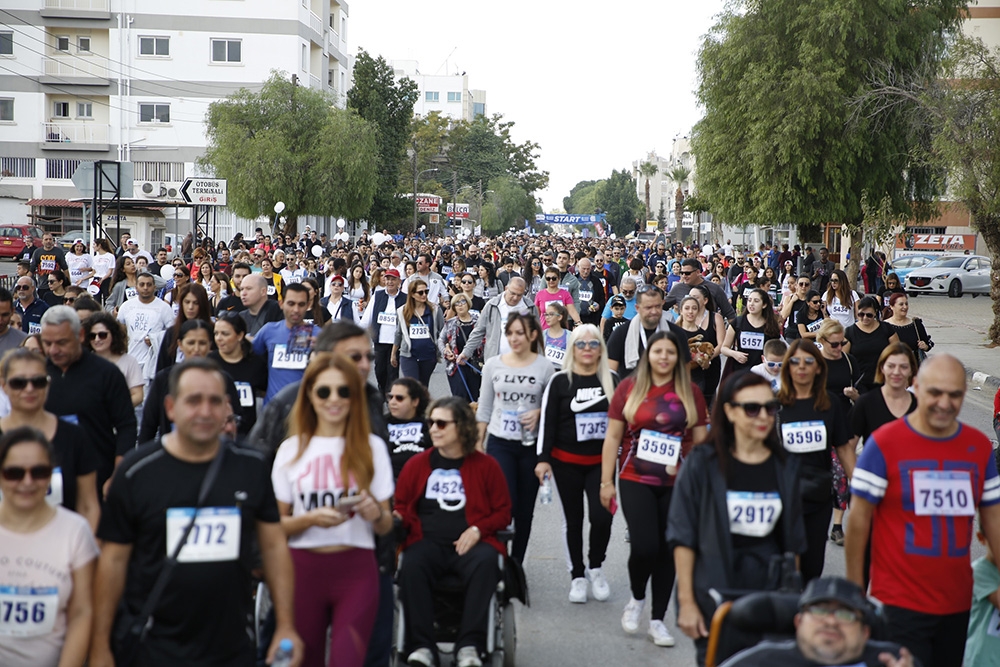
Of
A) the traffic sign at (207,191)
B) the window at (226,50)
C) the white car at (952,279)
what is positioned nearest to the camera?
the traffic sign at (207,191)

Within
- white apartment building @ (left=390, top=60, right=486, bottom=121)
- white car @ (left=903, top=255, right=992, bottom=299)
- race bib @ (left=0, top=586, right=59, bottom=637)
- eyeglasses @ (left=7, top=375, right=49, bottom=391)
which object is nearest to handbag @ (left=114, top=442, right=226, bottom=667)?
race bib @ (left=0, top=586, right=59, bottom=637)

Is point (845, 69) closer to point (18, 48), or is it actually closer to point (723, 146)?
point (723, 146)

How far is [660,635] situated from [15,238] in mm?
46636

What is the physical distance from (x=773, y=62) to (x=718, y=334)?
924 inches

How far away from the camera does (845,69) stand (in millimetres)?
31906

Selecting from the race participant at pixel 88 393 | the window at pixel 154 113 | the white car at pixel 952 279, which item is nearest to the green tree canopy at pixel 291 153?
the window at pixel 154 113

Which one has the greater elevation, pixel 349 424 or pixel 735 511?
pixel 349 424

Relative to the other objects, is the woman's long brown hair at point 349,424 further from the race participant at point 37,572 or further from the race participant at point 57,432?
the race participant at point 57,432

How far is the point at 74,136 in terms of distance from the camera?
60375 millimetres

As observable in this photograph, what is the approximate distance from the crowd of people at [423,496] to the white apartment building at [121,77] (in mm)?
54923

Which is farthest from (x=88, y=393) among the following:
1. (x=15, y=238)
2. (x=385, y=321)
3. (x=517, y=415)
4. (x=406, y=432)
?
(x=15, y=238)

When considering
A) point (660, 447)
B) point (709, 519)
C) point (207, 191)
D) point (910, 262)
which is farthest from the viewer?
point (910, 262)

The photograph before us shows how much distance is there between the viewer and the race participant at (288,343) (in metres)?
7.98

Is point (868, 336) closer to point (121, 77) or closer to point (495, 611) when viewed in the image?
point (495, 611)
